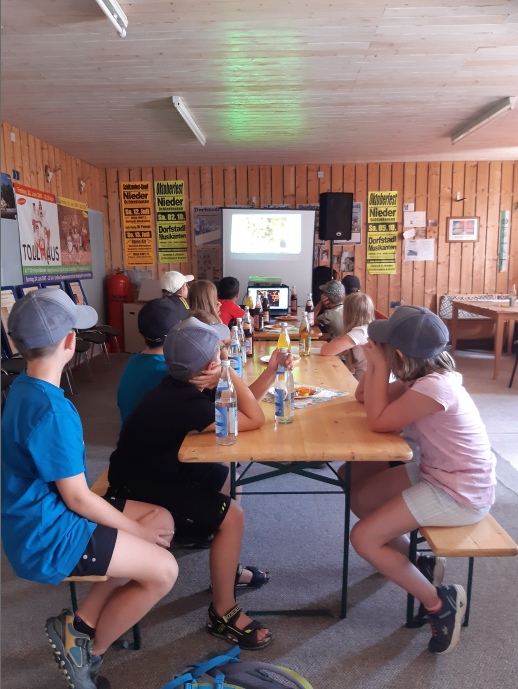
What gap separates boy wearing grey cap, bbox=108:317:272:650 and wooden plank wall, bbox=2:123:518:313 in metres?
6.80

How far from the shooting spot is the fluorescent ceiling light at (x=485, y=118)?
5.10 metres

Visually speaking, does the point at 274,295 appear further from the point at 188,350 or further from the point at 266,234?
the point at 188,350

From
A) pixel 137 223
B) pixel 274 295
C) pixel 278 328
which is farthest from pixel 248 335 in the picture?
pixel 137 223

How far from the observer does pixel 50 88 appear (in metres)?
4.61

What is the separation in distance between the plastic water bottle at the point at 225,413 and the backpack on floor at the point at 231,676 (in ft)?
2.28

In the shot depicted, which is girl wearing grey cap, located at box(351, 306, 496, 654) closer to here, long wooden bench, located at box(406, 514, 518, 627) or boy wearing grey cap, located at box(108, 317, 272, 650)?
long wooden bench, located at box(406, 514, 518, 627)

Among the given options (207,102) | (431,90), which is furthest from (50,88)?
(431,90)

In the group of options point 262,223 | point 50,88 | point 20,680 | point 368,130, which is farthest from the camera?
point 262,223

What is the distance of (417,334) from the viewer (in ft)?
6.63

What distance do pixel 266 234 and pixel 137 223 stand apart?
214 cm

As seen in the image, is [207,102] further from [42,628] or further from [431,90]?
[42,628]

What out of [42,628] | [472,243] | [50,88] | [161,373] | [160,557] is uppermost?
[50,88]

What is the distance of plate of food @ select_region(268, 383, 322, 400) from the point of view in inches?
103

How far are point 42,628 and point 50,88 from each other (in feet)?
13.9
